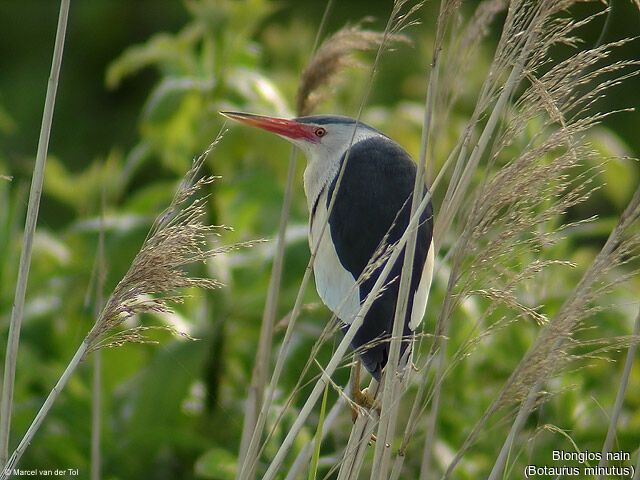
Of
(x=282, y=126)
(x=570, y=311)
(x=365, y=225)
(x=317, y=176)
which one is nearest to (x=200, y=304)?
(x=317, y=176)

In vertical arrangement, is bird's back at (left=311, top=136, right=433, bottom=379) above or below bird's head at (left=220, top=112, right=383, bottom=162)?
below

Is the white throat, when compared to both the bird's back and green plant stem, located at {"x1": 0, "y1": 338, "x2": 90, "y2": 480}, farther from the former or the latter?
green plant stem, located at {"x1": 0, "y1": 338, "x2": 90, "y2": 480}

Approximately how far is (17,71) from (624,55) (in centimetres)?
484

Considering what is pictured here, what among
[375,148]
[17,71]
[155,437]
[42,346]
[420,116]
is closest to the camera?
[375,148]

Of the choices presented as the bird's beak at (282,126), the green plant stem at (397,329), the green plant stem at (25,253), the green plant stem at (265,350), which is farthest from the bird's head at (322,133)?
the green plant stem at (25,253)

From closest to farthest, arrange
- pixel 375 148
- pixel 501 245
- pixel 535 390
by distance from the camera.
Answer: pixel 501 245 → pixel 535 390 → pixel 375 148

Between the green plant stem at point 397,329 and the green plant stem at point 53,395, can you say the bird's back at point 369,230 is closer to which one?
the green plant stem at point 397,329

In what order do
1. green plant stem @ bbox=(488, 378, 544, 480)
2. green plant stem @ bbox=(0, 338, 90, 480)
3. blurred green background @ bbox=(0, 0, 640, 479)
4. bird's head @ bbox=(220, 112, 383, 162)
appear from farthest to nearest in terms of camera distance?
blurred green background @ bbox=(0, 0, 640, 479) → bird's head @ bbox=(220, 112, 383, 162) → green plant stem @ bbox=(488, 378, 544, 480) → green plant stem @ bbox=(0, 338, 90, 480)

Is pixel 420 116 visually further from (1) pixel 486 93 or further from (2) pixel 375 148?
(1) pixel 486 93

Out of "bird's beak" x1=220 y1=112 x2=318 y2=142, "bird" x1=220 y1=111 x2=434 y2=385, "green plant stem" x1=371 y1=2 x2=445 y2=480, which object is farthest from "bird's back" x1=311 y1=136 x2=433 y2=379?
"green plant stem" x1=371 y1=2 x2=445 y2=480

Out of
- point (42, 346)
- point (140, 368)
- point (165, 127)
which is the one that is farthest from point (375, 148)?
point (42, 346)

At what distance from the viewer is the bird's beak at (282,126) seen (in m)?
1.80

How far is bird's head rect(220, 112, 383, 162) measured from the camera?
1903 mm

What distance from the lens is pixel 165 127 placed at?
2.40 metres
